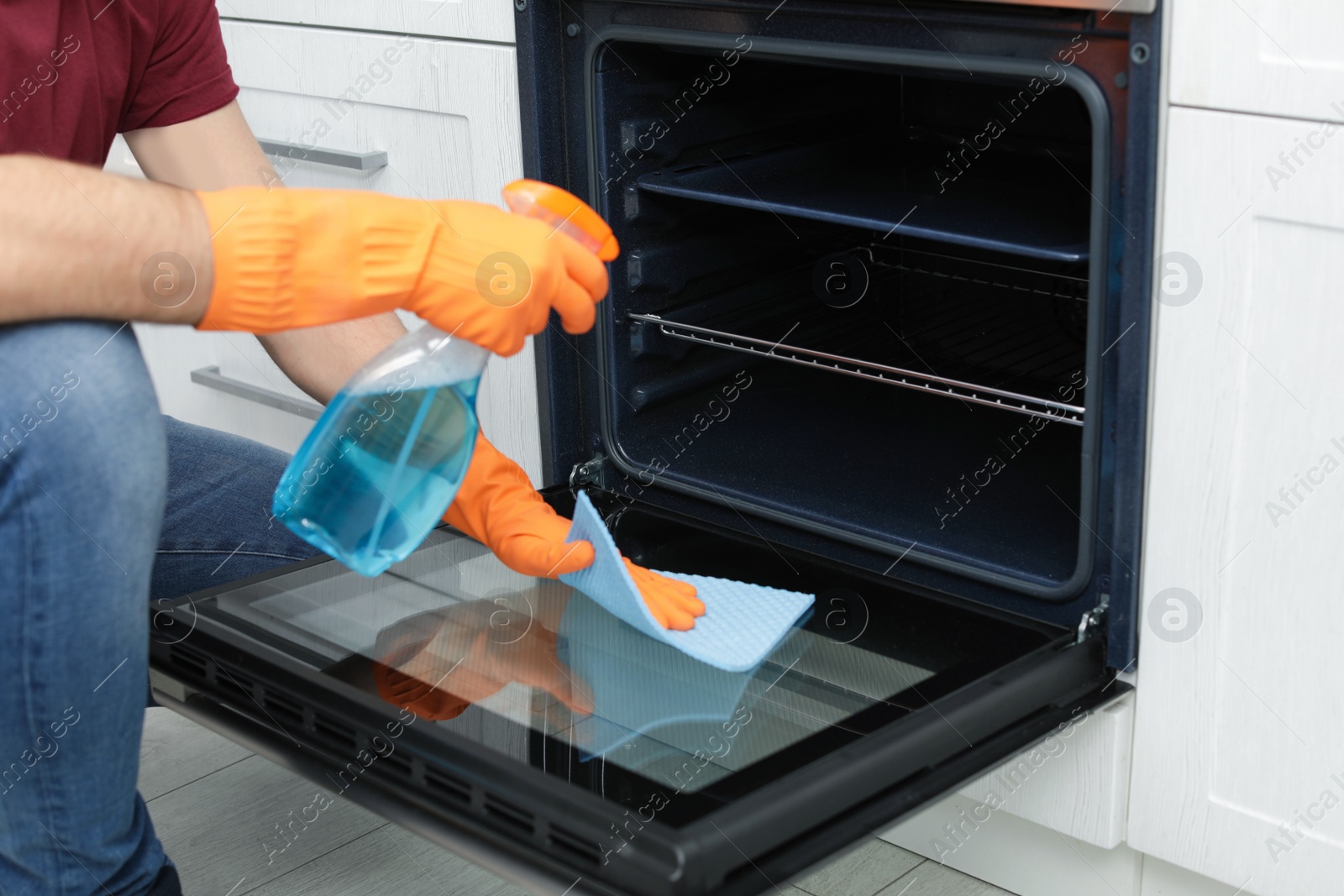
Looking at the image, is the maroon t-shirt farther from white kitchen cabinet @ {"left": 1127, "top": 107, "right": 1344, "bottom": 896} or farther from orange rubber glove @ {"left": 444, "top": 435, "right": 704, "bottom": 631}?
white kitchen cabinet @ {"left": 1127, "top": 107, "right": 1344, "bottom": 896}

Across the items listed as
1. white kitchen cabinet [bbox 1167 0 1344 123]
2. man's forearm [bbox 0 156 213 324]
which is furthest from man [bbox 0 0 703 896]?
white kitchen cabinet [bbox 1167 0 1344 123]

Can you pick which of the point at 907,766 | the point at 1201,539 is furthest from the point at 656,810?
the point at 1201,539

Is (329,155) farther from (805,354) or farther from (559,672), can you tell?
(559,672)

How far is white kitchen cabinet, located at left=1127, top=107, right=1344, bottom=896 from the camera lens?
0.97 metres

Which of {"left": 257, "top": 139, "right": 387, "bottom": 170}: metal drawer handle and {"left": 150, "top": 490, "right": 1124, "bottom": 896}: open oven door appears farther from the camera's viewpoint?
{"left": 257, "top": 139, "right": 387, "bottom": 170}: metal drawer handle

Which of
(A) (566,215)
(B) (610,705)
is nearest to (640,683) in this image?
(B) (610,705)

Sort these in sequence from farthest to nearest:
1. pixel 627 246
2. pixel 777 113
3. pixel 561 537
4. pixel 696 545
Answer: pixel 777 113 → pixel 627 246 → pixel 696 545 → pixel 561 537

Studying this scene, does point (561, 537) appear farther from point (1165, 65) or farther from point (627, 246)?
point (1165, 65)

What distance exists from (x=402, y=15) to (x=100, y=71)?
335 mm

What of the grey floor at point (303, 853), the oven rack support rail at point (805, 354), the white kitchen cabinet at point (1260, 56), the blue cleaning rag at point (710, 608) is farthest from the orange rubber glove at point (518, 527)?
the white kitchen cabinet at point (1260, 56)

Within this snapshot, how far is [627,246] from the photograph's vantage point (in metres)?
1.45

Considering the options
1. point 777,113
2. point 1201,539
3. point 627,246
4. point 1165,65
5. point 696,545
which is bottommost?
point 696,545

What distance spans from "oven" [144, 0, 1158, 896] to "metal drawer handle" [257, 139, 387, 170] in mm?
257

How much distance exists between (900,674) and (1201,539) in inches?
10.0
